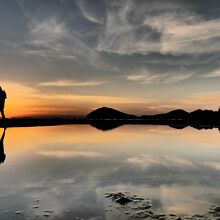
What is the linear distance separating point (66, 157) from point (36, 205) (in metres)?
16.5

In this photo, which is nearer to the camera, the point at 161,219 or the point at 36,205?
the point at 161,219

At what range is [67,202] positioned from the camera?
15.6 m

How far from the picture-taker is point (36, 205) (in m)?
15.1

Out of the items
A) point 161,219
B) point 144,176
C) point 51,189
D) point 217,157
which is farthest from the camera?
point 217,157

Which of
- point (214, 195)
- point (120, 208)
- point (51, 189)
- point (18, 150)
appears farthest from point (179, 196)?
point (18, 150)

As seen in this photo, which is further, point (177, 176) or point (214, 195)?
point (177, 176)

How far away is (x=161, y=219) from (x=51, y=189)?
7.12 m

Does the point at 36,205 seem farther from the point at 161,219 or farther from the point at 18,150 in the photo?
the point at 18,150

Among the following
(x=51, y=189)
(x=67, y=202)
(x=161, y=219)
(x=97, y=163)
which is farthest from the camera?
(x=97, y=163)

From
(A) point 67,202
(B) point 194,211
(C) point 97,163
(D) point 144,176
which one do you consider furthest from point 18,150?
(B) point 194,211

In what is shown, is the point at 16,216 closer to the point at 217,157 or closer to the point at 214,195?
the point at 214,195

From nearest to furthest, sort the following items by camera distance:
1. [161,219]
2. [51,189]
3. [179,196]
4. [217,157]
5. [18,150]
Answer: [161,219] → [179,196] → [51,189] → [217,157] → [18,150]

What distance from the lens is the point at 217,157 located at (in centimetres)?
3122

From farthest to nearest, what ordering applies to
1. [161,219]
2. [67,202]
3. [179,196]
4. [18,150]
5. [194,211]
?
[18,150] < [179,196] < [67,202] < [194,211] < [161,219]
